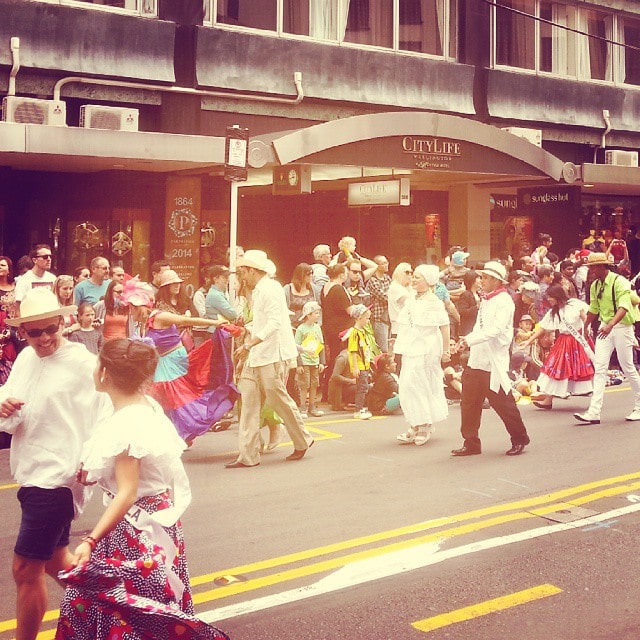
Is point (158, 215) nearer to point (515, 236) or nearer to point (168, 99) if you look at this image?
point (168, 99)

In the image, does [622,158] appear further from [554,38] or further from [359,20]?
[359,20]

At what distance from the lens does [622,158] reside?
23.6 meters

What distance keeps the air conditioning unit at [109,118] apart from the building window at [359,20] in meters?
2.95

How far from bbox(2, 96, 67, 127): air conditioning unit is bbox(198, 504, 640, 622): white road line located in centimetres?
979

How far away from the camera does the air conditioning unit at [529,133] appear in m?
21.6

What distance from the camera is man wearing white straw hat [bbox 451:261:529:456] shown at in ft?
36.0

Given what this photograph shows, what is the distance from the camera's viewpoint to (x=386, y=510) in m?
8.76

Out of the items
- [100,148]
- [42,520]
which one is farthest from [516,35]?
[42,520]

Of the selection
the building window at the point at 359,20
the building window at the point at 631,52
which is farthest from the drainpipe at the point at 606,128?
the building window at the point at 359,20

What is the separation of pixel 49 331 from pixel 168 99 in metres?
13.1

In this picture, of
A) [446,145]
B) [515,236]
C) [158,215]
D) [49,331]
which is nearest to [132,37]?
[158,215]

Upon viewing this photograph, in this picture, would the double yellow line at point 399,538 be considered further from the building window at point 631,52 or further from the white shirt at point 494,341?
the building window at point 631,52

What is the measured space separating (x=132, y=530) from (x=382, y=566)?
2.97 meters

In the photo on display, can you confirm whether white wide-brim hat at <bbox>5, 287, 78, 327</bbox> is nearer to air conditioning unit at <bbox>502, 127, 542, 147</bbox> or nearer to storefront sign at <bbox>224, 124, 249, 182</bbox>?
storefront sign at <bbox>224, 124, 249, 182</bbox>
